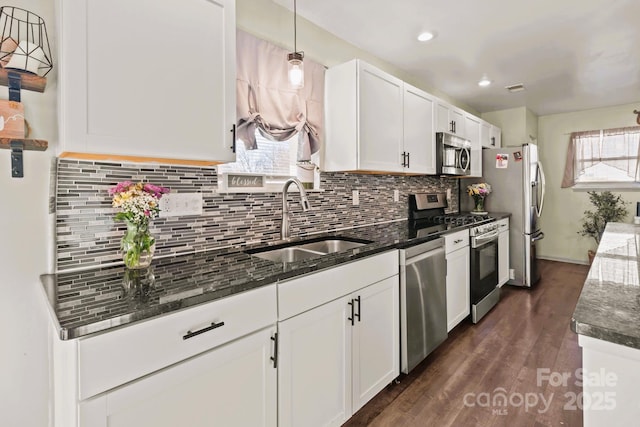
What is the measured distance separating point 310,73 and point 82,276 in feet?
6.06

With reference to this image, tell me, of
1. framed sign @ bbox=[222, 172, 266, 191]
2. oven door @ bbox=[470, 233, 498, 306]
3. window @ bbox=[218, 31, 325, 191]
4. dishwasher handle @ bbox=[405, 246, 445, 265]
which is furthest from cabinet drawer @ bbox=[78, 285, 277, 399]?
oven door @ bbox=[470, 233, 498, 306]

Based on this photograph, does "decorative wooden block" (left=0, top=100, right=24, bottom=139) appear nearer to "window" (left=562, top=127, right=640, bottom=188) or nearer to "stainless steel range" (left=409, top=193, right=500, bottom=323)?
"stainless steel range" (left=409, top=193, right=500, bottom=323)

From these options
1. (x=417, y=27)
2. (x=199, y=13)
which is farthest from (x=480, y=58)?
(x=199, y=13)

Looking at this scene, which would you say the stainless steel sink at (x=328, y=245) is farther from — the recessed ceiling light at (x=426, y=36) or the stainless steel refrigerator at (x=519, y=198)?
the stainless steel refrigerator at (x=519, y=198)

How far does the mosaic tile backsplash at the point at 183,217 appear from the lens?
1.33 m

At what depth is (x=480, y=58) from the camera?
9.85 ft

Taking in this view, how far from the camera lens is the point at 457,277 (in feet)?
8.82

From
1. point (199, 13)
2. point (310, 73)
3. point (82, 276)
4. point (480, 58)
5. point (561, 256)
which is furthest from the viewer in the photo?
point (561, 256)

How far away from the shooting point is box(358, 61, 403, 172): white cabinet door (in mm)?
2291

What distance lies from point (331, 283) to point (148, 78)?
1.16 metres

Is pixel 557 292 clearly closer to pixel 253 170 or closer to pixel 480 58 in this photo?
pixel 480 58

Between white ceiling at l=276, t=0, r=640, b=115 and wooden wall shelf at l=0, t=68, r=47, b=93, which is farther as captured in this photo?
white ceiling at l=276, t=0, r=640, b=115

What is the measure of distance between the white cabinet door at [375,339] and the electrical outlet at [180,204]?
3.12ft

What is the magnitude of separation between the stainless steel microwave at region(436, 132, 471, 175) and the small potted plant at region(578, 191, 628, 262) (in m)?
2.72
